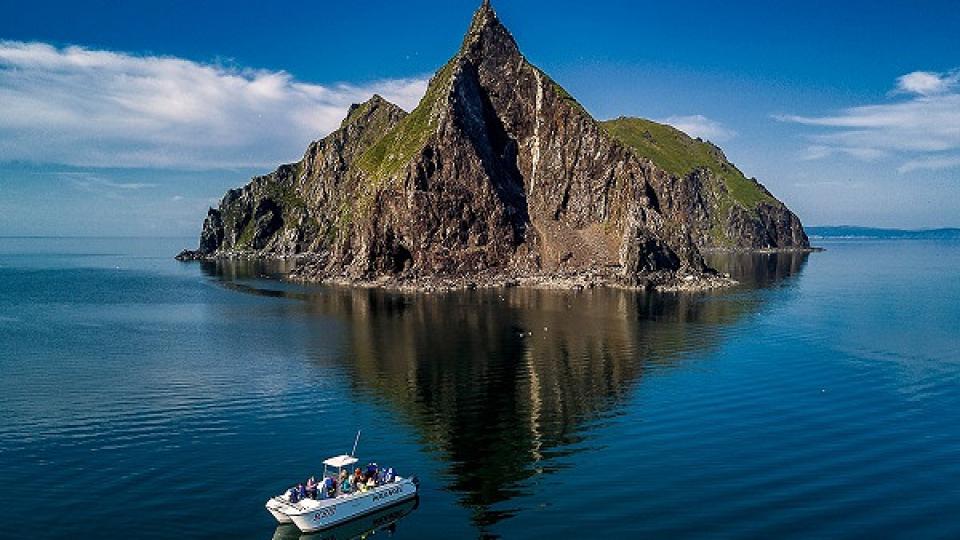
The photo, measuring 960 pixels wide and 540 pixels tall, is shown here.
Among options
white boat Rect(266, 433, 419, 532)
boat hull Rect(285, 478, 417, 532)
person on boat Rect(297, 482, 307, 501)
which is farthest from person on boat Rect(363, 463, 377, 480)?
person on boat Rect(297, 482, 307, 501)

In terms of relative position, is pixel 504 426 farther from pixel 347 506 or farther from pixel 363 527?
pixel 347 506

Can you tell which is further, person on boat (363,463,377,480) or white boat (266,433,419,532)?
person on boat (363,463,377,480)

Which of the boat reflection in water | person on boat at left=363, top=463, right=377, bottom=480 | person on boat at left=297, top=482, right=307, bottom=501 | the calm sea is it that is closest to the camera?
the boat reflection in water

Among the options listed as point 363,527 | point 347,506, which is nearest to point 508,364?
point 347,506

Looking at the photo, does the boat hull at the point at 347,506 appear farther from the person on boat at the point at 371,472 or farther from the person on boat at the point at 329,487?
the person on boat at the point at 371,472

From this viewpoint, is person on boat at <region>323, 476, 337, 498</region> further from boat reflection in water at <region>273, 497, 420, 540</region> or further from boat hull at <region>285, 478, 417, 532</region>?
boat reflection in water at <region>273, 497, 420, 540</region>

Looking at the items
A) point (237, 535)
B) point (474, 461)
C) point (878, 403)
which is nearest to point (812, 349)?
point (878, 403)
